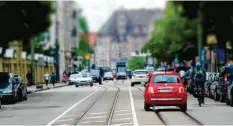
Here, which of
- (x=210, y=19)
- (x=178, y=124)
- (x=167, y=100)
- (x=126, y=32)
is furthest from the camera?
(x=167, y=100)

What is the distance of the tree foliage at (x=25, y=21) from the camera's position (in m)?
15.6

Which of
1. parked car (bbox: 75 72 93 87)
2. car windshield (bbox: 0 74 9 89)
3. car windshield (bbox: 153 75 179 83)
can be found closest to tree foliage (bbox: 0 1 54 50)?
car windshield (bbox: 153 75 179 83)

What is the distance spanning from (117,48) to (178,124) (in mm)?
14825

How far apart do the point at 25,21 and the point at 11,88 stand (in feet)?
68.0

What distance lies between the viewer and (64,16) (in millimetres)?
27016

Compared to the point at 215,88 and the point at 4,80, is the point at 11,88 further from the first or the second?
the point at 215,88

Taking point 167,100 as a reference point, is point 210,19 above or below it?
above

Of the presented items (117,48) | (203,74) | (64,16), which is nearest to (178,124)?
(64,16)

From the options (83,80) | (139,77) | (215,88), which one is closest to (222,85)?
(215,88)

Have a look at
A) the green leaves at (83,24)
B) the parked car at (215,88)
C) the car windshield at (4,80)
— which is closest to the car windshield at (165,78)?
the parked car at (215,88)

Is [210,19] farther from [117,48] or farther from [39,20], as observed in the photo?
[117,48]

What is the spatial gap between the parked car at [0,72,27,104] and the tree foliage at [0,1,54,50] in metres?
18.6

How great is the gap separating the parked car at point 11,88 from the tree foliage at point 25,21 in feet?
60.9

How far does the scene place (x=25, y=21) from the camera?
53.5 ft
